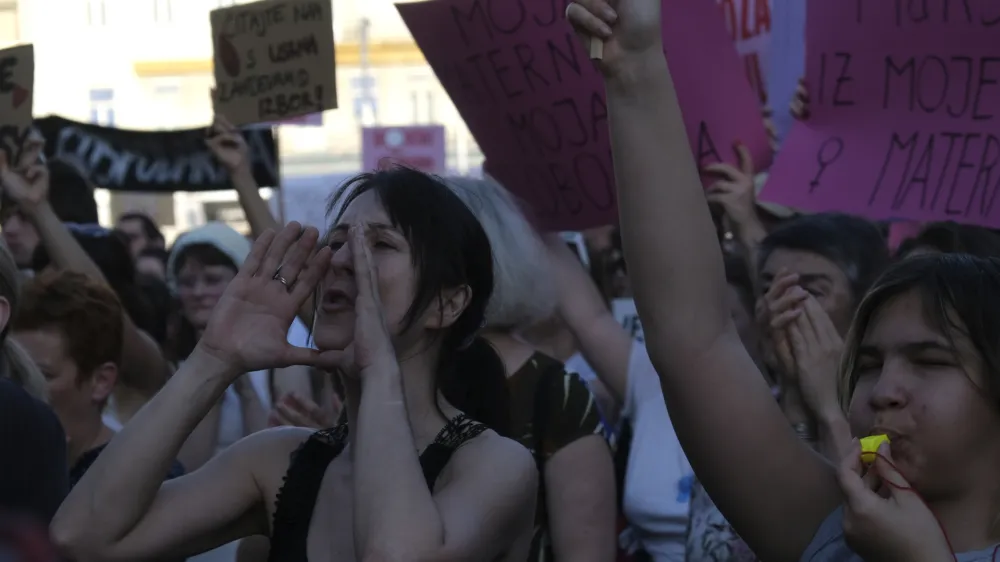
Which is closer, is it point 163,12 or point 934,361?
point 934,361

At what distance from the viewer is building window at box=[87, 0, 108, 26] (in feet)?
110

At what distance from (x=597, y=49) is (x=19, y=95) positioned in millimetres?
3792

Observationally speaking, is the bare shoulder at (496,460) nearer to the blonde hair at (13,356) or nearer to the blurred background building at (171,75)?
the blonde hair at (13,356)

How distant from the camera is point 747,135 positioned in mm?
3928

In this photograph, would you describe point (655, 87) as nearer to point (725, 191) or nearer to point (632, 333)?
point (725, 191)

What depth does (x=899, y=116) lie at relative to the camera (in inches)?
150

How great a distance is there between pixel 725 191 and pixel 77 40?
1234 inches

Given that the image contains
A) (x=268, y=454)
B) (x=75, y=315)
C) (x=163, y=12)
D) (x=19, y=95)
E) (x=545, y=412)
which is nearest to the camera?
(x=268, y=454)

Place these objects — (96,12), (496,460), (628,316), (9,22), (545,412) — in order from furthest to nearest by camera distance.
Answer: (96,12) → (9,22) → (628,316) → (545,412) → (496,460)

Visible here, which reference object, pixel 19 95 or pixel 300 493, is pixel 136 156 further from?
pixel 300 493

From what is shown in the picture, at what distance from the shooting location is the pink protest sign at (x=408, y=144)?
14930 mm

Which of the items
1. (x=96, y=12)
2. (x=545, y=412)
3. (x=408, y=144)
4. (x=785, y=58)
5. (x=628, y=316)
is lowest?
(x=408, y=144)

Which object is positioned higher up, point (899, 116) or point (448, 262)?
point (899, 116)

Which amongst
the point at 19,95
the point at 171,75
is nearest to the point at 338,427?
the point at 19,95
